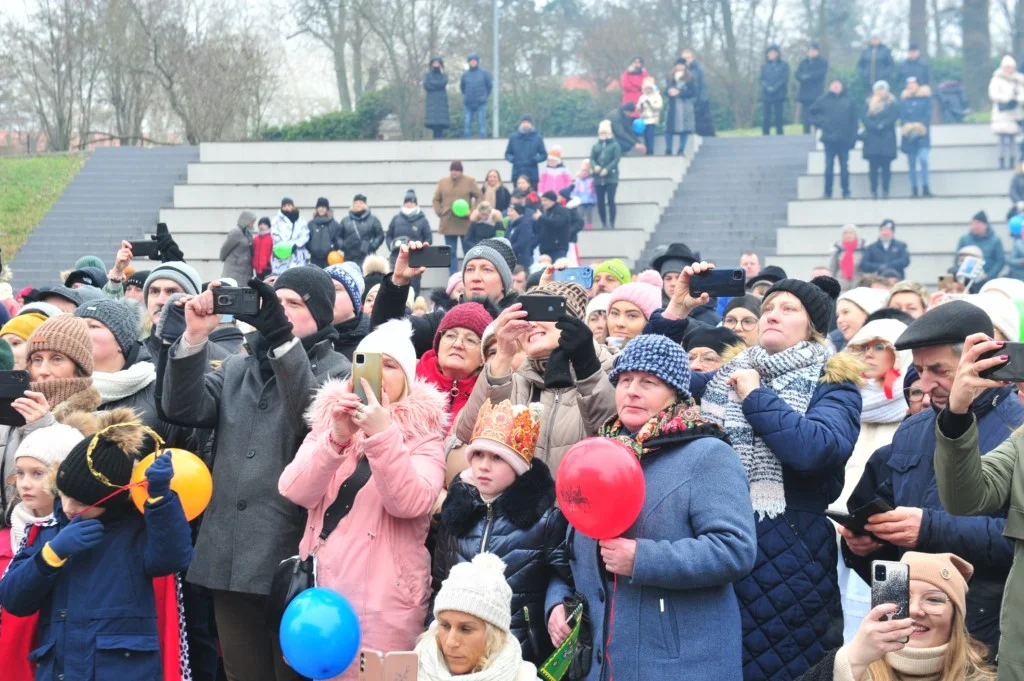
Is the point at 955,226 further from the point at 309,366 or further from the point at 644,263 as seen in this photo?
the point at 309,366

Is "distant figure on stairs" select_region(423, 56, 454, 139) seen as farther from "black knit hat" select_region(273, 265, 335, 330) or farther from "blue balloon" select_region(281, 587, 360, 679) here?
"blue balloon" select_region(281, 587, 360, 679)

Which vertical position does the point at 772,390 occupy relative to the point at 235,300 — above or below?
below

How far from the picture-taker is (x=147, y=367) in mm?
6230

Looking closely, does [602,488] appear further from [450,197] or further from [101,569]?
[450,197]

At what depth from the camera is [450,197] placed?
71.0 ft

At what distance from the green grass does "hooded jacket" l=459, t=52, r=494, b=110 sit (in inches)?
350

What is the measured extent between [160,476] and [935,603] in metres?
2.69

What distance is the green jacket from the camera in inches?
875

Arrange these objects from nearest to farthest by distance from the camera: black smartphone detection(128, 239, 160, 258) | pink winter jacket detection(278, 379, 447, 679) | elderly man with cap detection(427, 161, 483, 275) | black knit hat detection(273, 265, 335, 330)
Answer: pink winter jacket detection(278, 379, 447, 679)
black knit hat detection(273, 265, 335, 330)
black smartphone detection(128, 239, 160, 258)
elderly man with cap detection(427, 161, 483, 275)

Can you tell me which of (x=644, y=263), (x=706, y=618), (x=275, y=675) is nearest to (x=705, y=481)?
(x=706, y=618)

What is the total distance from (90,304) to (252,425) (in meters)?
1.53

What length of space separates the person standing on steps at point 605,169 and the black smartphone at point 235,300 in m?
17.2

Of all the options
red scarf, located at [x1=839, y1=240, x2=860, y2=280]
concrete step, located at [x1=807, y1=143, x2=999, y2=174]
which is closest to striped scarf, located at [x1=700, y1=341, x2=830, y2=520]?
red scarf, located at [x1=839, y1=240, x2=860, y2=280]

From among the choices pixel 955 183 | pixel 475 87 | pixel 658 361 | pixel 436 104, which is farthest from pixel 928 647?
pixel 475 87
